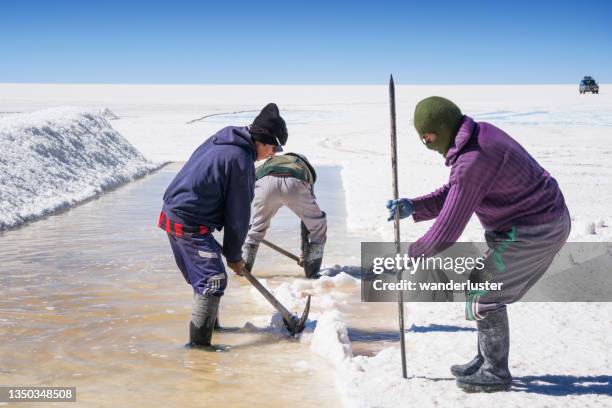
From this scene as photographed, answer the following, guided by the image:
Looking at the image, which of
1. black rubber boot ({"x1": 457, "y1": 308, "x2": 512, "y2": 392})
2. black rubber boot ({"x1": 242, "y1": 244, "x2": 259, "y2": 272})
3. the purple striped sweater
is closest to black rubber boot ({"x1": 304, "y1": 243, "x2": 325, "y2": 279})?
black rubber boot ({"x1": 242, "y1": 244, "x2": 259, "y2": 272})

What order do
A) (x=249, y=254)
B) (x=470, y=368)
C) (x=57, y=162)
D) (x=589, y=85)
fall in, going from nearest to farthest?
(x=470, y=368) → (x=249, y=254) → (x=57, y=162) → (x=589, y=85)

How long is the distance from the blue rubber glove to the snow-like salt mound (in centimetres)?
599

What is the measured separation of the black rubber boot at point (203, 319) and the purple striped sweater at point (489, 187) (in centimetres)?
146

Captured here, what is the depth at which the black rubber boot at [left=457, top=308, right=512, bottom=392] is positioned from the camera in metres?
3.49

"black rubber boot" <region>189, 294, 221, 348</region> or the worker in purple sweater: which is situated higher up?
the worker in purple sweater

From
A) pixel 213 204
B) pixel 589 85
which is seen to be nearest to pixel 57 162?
pixel 213 204

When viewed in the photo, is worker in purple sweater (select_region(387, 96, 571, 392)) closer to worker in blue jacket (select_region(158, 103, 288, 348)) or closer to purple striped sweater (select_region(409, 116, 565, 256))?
purple striped sweater (select_region(409, 116, 565, 256))

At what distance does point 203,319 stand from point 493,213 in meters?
1.83

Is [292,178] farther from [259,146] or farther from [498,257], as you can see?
[498,257]

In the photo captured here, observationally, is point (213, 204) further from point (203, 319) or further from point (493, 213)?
point (493, 213)

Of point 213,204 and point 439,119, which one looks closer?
point 439,119

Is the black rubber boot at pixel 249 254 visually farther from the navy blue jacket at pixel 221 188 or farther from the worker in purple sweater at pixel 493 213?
the worker in purple sweater at pixel 493 213

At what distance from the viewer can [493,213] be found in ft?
11.2

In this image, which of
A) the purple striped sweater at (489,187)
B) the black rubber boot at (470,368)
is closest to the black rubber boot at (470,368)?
the black rubber boot at (470,368)
